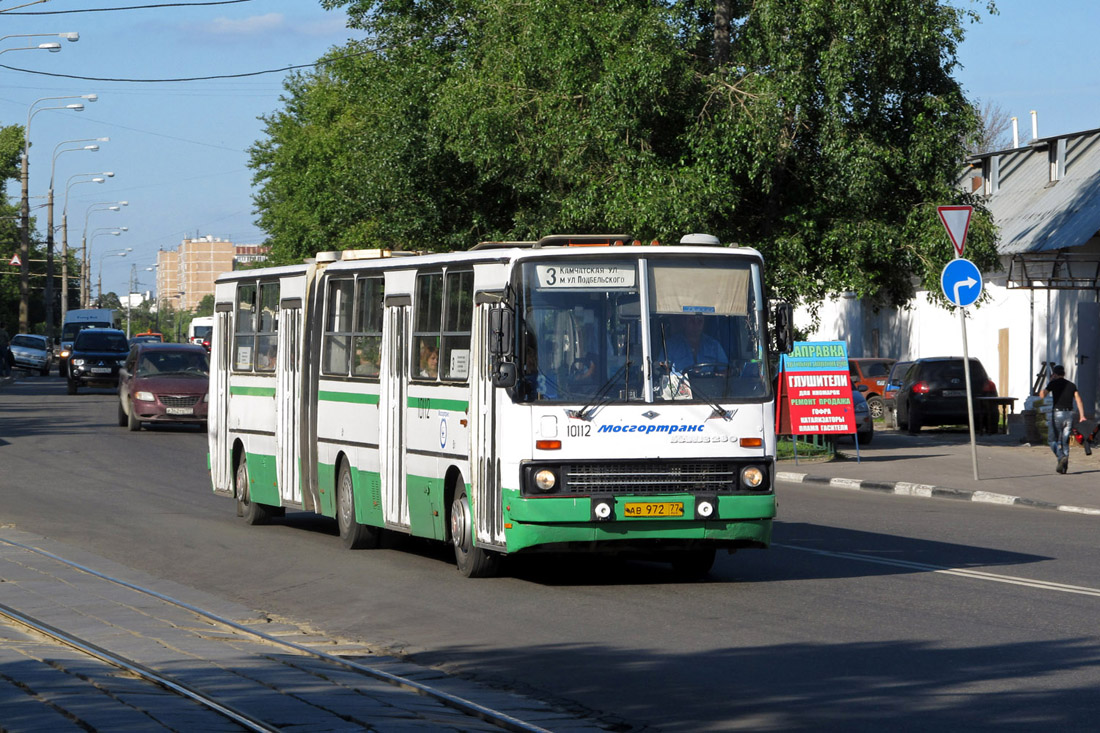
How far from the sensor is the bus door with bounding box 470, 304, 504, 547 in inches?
482

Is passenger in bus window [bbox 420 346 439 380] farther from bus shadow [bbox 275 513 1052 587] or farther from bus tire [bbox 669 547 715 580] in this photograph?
bus tire [bbox 669 547 715 580]

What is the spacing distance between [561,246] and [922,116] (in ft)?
53.0

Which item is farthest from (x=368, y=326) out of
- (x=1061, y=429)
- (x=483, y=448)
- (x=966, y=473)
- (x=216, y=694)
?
(x=1061, y=429)

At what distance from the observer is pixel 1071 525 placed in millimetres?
17672

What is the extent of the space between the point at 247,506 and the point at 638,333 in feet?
23.2

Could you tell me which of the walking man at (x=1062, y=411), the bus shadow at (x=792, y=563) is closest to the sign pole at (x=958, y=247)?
the walking man at (x=1062, y=411)

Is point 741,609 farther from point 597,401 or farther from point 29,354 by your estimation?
point 29,354

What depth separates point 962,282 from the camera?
74.2 ft

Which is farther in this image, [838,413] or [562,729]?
[838,413]

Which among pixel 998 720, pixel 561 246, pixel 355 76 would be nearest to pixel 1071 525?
pixel 561 246

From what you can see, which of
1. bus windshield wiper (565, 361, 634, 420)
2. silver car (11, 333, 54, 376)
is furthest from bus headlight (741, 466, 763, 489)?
silver car (11, 333, 54, 376)

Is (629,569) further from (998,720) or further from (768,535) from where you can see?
(998,720)

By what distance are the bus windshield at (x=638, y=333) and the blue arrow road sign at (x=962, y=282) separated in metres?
10.8

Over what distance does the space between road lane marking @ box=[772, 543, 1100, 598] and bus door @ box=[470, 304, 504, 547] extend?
11.5 feet
